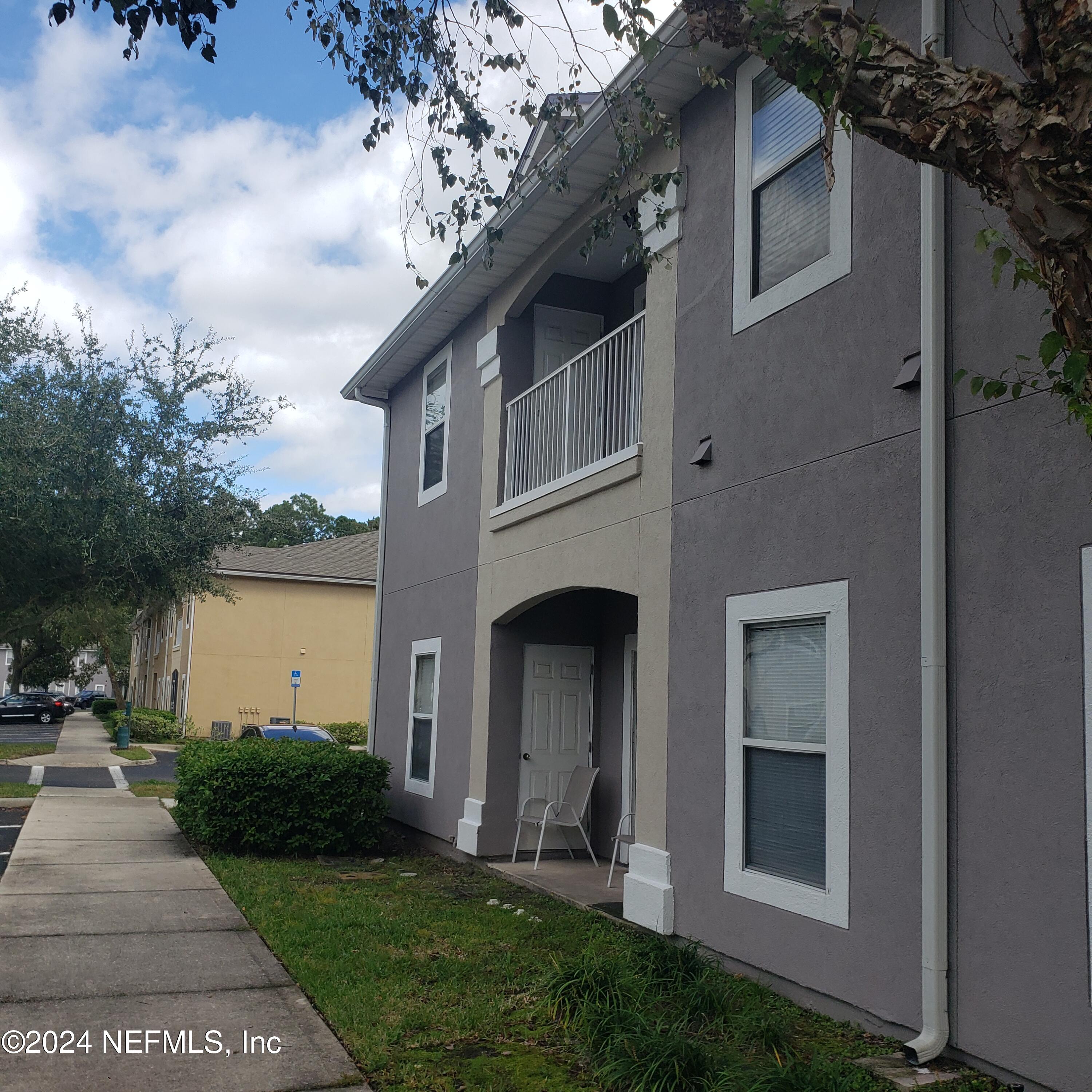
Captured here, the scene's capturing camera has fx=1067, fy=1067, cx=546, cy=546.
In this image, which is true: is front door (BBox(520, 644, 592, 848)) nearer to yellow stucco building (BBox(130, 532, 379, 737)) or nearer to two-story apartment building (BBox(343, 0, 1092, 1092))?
two-story apartment building (BBox(343, 0, 1092, 1092))

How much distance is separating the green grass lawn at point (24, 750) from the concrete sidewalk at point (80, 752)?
0.19 meters

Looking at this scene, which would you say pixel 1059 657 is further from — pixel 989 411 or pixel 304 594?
pixel 304 594

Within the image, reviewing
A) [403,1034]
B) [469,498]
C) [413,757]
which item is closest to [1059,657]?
[403,1034]

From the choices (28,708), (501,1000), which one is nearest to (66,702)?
(28,708)

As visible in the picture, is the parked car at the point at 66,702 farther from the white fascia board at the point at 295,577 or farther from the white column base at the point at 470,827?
the white column base at the point at 470,827

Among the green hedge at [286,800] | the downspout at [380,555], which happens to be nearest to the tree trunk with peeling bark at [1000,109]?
the green hedge at [286,800]

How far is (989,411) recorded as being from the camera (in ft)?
15.6

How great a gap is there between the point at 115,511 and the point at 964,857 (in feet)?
55.8

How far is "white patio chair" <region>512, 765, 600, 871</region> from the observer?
9.60m

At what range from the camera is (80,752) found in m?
26.2

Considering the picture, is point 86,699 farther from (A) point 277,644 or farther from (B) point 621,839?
(B) point 621,839

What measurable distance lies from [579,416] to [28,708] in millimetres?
41879

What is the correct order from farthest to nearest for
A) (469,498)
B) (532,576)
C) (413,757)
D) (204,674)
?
(204,674), (413,757), (469,498), (532,576)

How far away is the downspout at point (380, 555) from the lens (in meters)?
13.9
